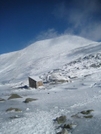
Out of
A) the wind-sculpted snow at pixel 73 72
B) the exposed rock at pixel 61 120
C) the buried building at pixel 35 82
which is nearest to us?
the exposed rock at pixel 61 120

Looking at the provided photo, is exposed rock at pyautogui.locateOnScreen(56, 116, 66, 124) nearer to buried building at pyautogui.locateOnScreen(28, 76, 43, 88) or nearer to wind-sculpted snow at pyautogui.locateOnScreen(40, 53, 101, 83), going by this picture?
buried building at pyautogui.locateOnScreen(28, 76, 43, 88)

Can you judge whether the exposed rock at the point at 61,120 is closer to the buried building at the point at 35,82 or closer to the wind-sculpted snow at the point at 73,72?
the buried building at the point at 35,82

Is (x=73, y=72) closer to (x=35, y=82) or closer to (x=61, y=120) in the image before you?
(x=35, y=82)

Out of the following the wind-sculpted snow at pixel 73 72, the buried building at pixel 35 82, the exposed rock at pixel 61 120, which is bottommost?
the exposed rock at pixel 61 120

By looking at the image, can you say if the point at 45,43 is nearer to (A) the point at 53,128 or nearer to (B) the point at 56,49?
(B) the point at 56,49

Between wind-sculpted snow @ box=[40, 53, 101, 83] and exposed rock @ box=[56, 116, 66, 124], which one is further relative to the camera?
wind-sculpted snow @ box=[40, 53, 101, 83]

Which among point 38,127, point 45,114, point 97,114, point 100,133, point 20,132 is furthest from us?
point 45,114

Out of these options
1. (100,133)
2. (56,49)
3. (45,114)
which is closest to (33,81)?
(45,114)

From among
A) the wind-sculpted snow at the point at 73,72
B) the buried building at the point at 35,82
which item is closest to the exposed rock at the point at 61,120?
the buried building at the point at 35,82

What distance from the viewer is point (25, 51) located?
180 metres

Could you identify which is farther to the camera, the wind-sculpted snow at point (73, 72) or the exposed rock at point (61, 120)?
the wind-sculpted snow at point (73, 72)

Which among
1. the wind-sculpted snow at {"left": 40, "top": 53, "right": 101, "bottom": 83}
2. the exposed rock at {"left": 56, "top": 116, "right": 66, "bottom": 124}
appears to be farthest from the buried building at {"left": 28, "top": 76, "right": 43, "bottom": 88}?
the exposed rock at {"left": 56, "top": 116, "right": 66, "bottom": 124}

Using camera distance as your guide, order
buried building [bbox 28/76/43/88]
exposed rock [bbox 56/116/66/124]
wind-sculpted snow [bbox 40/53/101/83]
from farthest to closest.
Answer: wind-sculpted snow [bbox 40/53/101/83] < buried building [bbox 28/76/43/88] < exposed rock [bbox 56/116/66/124]

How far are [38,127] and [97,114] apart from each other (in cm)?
619
